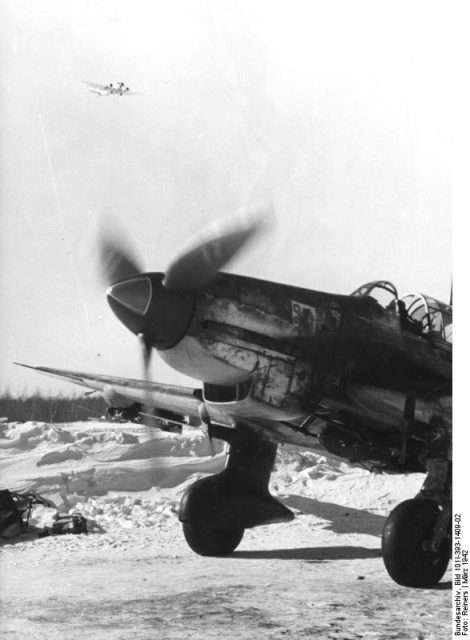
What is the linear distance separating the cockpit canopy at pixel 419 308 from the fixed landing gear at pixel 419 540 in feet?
5.70

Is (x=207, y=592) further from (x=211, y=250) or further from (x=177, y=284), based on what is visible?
(x=211, y=250)

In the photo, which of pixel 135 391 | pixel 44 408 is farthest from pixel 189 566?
pixel 44 408

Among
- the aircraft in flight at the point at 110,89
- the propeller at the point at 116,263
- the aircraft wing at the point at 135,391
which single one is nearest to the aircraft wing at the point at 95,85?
the aircraft in flight at the point at 110,89

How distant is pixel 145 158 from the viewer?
8906 mm

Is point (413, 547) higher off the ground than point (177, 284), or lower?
lower

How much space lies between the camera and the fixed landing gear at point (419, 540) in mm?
7754

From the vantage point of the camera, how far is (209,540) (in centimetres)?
980

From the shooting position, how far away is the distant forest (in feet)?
78.7

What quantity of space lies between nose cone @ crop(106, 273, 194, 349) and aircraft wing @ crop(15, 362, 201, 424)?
2630mm

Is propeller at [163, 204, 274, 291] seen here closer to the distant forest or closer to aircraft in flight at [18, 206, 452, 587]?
aircraft in flight at [18, 206, 452, 587]

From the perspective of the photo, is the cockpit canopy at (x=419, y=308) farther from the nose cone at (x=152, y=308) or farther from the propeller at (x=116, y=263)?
the propeller at (x=116, y=263)

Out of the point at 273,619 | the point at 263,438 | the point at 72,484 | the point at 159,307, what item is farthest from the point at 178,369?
the point at 72,484

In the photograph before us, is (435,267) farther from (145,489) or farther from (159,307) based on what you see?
(145,489)

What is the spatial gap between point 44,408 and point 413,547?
2054cm
